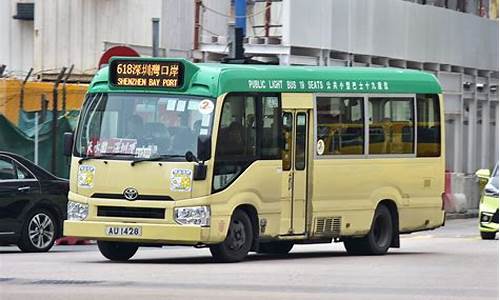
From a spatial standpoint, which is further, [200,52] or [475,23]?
[475,23]

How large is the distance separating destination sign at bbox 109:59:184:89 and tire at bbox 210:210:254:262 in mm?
1865

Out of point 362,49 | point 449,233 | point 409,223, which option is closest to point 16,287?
point 409,223

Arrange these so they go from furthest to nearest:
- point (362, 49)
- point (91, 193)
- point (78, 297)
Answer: point (362, 49), point (91, 193), point (78, 297)

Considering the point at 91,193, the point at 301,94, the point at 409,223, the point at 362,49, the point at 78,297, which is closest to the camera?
the point at 78,297

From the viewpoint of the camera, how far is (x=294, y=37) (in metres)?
38.7

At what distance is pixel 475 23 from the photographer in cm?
5241

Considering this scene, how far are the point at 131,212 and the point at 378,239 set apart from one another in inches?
184

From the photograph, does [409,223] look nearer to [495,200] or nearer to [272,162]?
[272,162]

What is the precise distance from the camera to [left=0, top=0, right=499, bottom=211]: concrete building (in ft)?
120

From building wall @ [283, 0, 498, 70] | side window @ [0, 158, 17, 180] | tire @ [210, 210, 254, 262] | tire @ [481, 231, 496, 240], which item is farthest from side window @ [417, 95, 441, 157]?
building wall @ [283, 0, 498, 70]

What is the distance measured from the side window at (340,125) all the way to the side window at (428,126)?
4.49 feet

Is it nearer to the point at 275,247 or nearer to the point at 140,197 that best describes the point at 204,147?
the point at 140,197

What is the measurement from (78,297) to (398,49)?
30.9m

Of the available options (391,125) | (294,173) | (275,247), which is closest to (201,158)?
(294,173)
